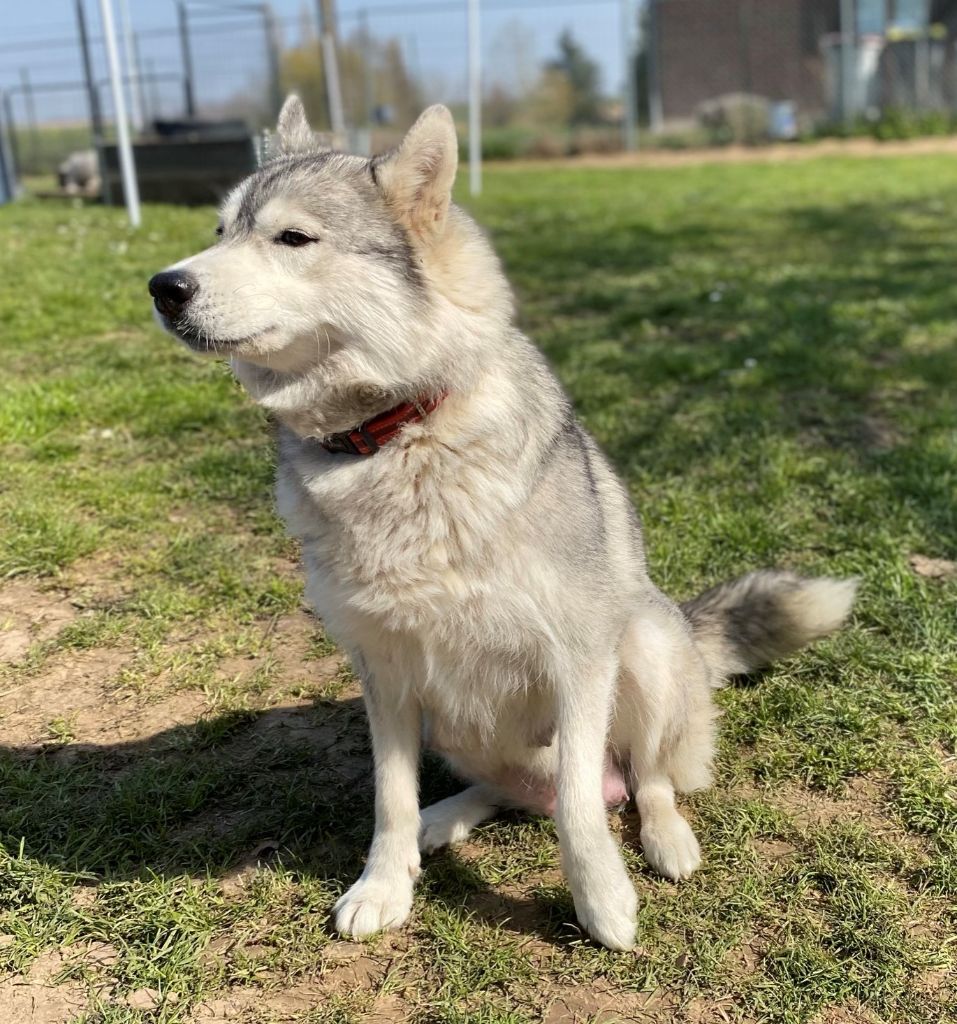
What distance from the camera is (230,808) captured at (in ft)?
8.73

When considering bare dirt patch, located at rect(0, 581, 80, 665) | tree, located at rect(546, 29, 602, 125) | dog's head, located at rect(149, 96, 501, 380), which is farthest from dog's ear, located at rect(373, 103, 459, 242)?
tree, located at rect(546, 29, 602, 125)

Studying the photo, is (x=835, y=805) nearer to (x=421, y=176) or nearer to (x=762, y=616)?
(x=762, y=616)

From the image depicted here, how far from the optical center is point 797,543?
3936mm

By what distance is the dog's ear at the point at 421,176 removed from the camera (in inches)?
85.9

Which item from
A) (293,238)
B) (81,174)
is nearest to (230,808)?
(293,238)

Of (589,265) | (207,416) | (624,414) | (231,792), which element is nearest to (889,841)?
(231,792)

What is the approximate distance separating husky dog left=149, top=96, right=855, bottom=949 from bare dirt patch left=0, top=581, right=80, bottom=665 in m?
1.51

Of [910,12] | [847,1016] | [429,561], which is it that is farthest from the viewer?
[910,12]

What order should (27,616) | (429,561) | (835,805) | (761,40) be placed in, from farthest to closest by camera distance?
(761,40), (27,616), (835,805), (429,561)

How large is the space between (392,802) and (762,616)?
1347mm

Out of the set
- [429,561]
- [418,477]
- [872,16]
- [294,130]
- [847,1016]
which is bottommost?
[847,1016]

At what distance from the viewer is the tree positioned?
23.9 meters

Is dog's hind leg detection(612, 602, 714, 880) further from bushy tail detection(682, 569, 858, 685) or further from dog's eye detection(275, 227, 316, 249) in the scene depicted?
dog's eye detection(275, 227, 316, 249)

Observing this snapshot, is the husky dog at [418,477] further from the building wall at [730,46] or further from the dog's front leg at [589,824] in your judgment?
the building wall at [730,46]
